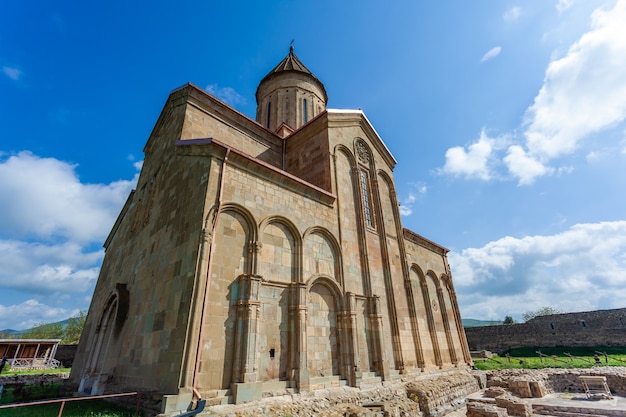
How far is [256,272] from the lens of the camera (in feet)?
23.8

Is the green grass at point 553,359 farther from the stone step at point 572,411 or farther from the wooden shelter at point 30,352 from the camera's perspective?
the wooden shelter at point 30,352

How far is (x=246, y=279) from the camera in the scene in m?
6.97

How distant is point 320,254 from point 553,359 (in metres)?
21.3

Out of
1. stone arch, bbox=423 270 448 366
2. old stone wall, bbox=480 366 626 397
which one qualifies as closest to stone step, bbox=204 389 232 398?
stone arch, bbox=423 270 448 366

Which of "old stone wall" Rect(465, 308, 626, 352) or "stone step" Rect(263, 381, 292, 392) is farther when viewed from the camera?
"old stone wall" Rect(465, 308, 626, 352)

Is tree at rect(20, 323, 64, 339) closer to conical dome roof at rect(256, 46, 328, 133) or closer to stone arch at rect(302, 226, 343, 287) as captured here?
conical dome roof at rect(256, 46, 328, 133)

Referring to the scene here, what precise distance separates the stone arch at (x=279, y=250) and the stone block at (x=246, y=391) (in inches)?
92.3

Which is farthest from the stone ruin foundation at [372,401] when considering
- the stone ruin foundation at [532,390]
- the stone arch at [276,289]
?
the stone ruin foundation at [532,390]

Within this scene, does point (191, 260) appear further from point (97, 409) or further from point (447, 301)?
point (447, 301)

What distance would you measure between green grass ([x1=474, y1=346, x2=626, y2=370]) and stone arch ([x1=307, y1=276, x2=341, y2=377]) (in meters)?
12.3

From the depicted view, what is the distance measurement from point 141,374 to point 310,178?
8.08 meters

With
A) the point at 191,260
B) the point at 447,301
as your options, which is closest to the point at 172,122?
the point at 191,260

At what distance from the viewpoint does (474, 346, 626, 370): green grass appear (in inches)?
677

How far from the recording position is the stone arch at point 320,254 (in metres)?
8.77
